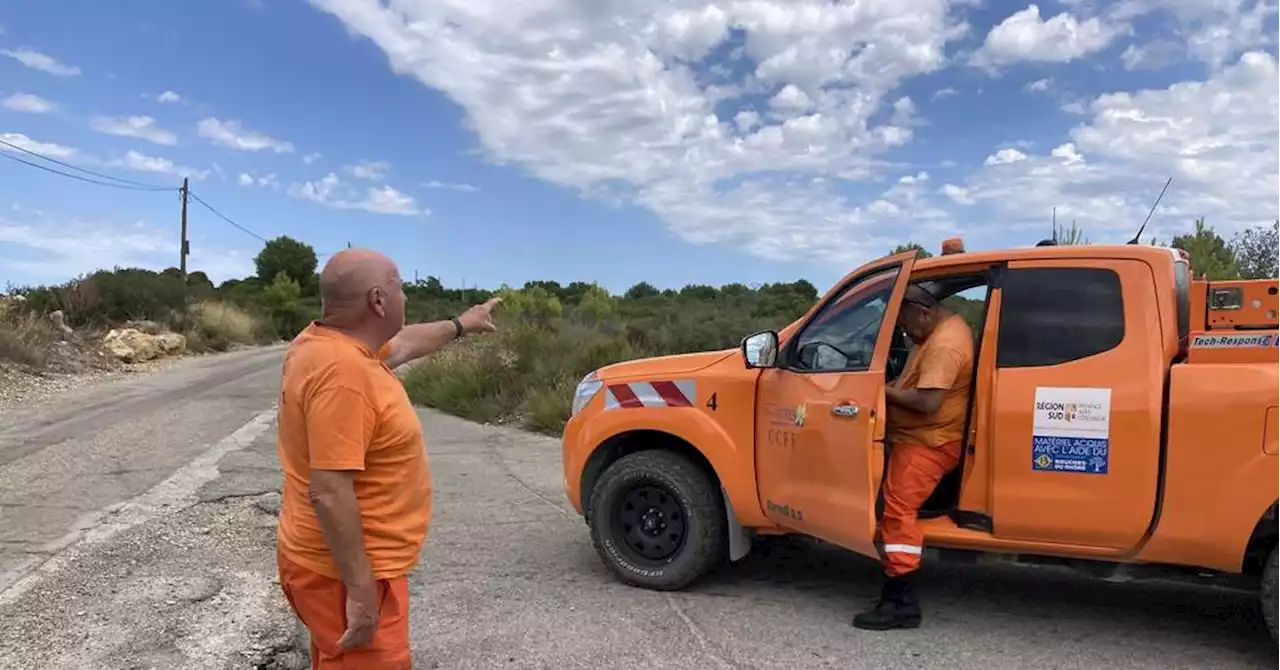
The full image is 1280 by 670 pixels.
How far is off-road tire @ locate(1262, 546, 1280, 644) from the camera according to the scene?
409 cm

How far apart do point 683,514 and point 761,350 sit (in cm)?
107

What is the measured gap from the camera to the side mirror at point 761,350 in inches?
202

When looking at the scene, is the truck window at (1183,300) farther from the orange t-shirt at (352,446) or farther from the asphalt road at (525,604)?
the orange t-shirt at (352,446)

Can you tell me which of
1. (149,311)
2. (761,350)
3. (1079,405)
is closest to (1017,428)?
(1079,405)

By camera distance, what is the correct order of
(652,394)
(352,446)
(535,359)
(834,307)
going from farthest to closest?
1. (535,359)
2. (652,394)
3. (834,307)
4. (352,446)

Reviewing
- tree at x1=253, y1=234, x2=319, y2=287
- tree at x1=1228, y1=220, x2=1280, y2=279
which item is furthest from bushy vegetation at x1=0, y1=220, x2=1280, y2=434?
tree at x1=253, y1=234, x2=319, y2=287

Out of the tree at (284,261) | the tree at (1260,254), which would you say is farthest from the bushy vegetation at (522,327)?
the tree at (284,261)

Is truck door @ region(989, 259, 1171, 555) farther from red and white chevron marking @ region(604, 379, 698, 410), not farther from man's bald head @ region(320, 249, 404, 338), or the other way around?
man's bald head @ region(320, 249, 404, 338)

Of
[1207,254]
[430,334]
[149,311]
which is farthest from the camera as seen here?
[149,311]

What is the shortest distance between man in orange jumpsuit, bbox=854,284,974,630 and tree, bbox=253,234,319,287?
70.3 metres

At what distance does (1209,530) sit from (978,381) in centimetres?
115

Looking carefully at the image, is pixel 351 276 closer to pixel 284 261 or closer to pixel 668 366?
pixel 668 366

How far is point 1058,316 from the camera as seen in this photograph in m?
4.52

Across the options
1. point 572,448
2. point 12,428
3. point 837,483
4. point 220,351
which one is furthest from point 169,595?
point 220,351
